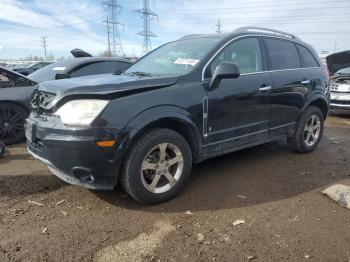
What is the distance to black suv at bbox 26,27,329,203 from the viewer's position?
320 centimetres

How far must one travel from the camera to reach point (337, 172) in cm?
475

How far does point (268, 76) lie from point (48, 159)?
2924 mm

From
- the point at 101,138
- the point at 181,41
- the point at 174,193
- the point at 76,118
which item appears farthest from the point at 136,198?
the point at 181,41

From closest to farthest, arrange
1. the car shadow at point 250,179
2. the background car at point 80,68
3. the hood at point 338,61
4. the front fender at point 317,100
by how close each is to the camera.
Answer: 1. the car shadow at point 250,179
2. the front fender at point 317,100
3. the background car at point 80,68
4. the hood at point 338,61

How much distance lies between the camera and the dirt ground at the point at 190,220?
281 centimetres

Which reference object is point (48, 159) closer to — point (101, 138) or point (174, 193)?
point (101, 138)

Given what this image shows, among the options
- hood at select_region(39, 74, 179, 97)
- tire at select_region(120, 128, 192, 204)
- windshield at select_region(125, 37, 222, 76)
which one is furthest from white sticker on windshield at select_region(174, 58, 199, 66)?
tire at select_region(120, 128, 192, 204)

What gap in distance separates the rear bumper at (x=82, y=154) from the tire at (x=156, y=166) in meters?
0.16

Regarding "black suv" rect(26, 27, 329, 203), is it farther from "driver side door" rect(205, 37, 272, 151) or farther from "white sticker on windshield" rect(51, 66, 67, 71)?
"white sticker on windshield" rect(51, 66, 67, 71)

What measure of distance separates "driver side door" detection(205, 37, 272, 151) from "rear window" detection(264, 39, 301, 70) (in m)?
0.24

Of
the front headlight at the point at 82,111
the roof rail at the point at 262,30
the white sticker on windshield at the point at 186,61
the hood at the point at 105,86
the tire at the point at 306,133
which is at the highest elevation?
the roof rail at the point at 262,30

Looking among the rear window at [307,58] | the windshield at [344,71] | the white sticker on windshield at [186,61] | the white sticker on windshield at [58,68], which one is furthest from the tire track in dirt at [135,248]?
the windshield at [344,71]

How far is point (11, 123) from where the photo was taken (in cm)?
581

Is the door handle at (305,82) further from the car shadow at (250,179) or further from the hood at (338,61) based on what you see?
the hood at (338,61)
